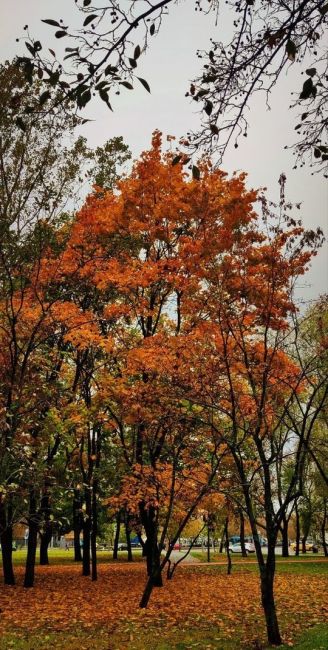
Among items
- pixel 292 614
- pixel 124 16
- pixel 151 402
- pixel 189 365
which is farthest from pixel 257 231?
pixel 292 614

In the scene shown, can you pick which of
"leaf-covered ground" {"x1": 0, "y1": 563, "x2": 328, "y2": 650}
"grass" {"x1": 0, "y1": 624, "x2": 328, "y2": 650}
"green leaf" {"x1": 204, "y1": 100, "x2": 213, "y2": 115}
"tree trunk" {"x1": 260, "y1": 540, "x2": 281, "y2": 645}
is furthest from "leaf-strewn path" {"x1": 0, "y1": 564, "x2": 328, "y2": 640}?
"green leaf" {"x1": 204, "y1": 100, "x2": 213, "y2": 115}

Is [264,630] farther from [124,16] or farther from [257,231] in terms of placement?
[124,16]

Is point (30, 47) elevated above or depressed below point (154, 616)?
above

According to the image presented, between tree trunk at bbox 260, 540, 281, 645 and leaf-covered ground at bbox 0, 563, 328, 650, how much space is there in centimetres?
42

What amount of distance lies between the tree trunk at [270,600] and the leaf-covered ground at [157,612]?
0.42 meters

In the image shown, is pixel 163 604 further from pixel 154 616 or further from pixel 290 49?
pixel 290 49

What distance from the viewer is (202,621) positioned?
37.4ft

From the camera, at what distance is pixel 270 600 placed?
9.31 metres

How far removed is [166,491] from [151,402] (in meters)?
4.47

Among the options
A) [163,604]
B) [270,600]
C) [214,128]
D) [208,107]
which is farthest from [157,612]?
[208,107]

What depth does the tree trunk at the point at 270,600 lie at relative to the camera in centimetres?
908

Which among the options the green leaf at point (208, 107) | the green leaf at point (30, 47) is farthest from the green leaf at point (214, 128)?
the green leaf at point (30, 47)

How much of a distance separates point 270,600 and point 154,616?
381 centimetres

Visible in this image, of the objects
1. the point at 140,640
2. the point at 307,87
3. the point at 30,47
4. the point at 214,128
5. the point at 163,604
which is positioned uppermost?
the point at 30,47
